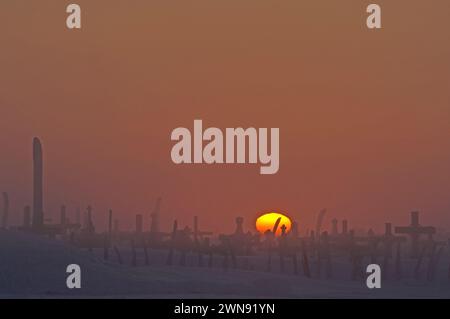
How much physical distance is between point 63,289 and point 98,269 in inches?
84.2

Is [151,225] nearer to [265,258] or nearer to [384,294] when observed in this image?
[265,258]

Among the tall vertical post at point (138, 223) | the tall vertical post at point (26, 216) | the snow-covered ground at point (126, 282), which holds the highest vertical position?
the tall vertical post at point (26, 216)

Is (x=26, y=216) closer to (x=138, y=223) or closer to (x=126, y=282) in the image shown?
(x=138, y=223)

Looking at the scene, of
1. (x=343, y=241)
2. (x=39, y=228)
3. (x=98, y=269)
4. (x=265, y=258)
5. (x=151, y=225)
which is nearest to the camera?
(x=98, y=269)

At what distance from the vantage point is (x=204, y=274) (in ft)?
108

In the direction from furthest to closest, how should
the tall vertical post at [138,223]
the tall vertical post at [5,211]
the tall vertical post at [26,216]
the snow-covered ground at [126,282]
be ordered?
the tall vertical post at [138,223]
the tall vertical post at [5,211]
the tall vertical post at [26,216]
the snow-covered ground at [126,282]

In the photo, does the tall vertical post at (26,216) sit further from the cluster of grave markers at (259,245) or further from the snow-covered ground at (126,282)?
the snow-covered ground at (126,282)

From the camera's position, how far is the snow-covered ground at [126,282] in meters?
26.3

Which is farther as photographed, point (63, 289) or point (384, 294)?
point (384, 294)

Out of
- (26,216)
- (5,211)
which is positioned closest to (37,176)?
(26,216)

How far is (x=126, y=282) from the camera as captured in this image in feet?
89.4

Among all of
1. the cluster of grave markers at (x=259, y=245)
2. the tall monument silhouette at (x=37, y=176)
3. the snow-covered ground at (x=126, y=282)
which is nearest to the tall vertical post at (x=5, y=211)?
the cluster of grave markers at (x=259, y=245)
